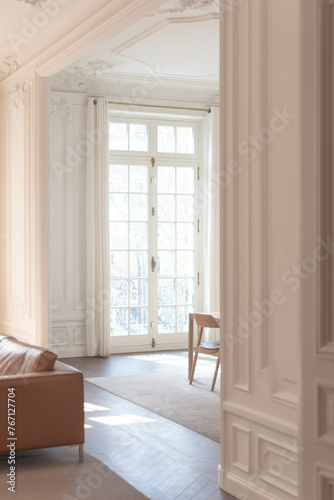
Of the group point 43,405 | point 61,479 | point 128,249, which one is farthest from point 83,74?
point 61,479

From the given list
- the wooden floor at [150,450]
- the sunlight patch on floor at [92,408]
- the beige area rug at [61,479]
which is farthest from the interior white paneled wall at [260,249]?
the sunlight patch on floor at [92,408]

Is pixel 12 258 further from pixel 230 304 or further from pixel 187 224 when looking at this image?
pixel 230 304

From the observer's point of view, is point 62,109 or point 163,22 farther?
point 62,109

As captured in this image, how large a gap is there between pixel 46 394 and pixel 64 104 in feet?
16.7

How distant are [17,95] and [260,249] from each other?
490 cm

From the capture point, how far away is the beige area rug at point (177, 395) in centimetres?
538

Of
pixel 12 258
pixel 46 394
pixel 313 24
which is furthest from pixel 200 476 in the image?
pixel 12 258

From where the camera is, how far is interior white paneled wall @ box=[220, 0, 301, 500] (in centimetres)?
337

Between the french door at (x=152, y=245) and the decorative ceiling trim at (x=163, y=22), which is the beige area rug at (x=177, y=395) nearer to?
the french door at (x=152, y=245)

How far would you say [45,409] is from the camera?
4.18 meters

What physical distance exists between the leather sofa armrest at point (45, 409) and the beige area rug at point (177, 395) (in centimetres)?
122

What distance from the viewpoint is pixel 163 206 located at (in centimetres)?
898

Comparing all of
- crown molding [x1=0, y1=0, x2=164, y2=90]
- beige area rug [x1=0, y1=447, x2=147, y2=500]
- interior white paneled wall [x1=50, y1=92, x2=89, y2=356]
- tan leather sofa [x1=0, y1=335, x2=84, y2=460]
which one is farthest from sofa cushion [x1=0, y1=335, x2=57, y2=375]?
interior white paneled wall [x1=50, y1=92, x2=89, y2=356]

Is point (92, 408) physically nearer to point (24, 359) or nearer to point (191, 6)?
point (24, 359)
